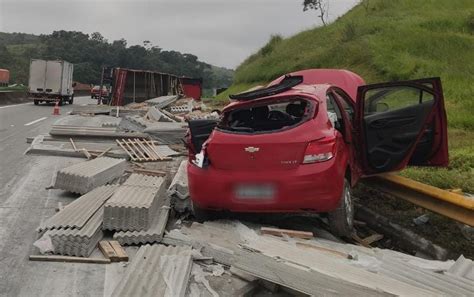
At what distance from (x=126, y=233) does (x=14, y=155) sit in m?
6.38

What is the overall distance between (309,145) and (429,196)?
1.96 metres

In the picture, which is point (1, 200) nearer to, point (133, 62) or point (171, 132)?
point (171, 132)

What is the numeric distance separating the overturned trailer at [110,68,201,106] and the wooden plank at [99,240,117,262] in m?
25.4

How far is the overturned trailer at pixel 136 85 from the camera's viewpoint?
30.2m

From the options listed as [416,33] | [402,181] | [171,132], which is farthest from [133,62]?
[402,181]

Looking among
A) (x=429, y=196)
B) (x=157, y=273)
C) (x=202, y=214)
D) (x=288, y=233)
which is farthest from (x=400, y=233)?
(x=157, y=273)

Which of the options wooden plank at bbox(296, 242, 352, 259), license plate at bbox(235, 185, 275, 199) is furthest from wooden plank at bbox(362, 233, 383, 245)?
license plate at bbox(235, 185, 275, 199)

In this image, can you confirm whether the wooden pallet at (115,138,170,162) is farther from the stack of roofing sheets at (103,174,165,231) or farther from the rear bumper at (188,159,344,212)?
the rear bumper at (188,159,344,212)

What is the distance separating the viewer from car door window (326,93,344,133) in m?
6.09

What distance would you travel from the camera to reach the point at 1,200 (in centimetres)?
704

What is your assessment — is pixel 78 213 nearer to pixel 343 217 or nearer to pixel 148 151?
pixel 343 217

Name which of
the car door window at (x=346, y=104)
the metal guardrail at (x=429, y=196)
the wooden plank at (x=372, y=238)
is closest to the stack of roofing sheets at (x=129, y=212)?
the wooden plank at (x=372, y=238)

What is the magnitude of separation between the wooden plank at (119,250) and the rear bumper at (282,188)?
1.07 metres

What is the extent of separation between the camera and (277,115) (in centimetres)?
642
